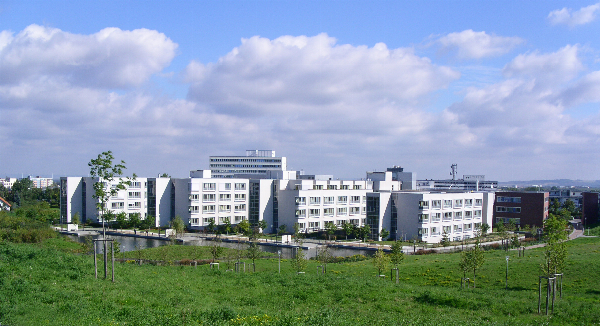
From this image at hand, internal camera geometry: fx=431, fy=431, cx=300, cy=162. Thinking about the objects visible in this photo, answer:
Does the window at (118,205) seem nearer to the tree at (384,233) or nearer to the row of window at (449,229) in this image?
the tree at (384,233)

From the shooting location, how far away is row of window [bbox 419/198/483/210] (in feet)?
192

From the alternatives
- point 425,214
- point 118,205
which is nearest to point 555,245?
point 425,214

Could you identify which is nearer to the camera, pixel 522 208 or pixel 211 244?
pixel 211 244

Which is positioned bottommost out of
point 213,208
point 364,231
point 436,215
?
point 364,231

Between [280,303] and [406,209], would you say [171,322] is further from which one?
[406,209]

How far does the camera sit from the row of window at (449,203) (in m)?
58.5

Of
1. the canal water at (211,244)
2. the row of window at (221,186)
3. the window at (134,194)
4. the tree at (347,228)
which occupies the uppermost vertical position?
the row of window at (221,186)

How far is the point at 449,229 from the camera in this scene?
6188cm

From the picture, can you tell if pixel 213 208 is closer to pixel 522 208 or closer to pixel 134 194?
pixel 134 194

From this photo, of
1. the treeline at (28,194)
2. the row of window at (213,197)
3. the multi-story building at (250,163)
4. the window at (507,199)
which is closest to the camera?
the row of window at (213,197)

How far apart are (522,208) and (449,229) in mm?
19825

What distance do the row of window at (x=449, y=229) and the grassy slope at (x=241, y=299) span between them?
3151cm

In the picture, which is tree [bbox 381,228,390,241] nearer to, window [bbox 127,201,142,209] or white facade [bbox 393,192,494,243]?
white facade [bbox 393,192,494,243]

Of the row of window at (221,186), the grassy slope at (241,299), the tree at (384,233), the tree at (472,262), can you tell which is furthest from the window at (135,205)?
the tree at (472,262)
